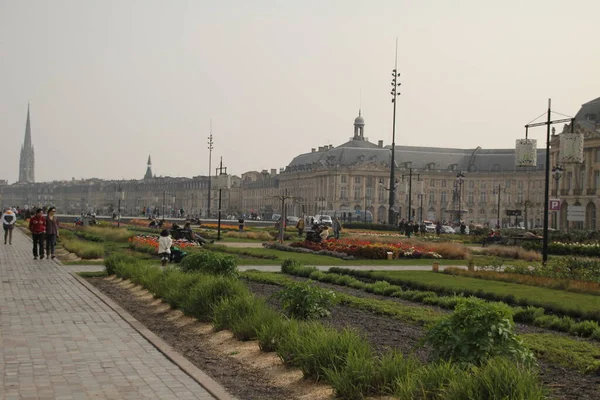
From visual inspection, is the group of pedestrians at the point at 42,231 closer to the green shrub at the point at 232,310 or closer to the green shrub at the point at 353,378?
the green shrub at the point at 232,310

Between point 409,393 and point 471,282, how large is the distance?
1228 centimetres

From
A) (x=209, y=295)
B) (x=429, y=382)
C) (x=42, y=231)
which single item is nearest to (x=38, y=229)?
(x=42, y=231)

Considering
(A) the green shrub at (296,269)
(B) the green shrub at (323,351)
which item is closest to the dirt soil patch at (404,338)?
(B) the green shrub at (323,351)

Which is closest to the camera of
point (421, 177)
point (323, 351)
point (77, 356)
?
point (323, 351)

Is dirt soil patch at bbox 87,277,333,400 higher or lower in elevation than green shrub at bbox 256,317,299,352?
lower

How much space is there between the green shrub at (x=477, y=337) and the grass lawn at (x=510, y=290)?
585 centimetres

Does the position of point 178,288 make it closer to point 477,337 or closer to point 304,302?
point 304,302

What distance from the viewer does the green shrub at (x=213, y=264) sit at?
1628cm

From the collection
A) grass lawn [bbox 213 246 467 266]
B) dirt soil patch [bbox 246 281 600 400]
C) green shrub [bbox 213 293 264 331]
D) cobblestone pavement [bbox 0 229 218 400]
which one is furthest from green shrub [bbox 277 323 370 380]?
grass lawn [bbox 213 246 467 266]

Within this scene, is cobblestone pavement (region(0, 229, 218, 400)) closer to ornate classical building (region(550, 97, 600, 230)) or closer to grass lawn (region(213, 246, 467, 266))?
grass lawn (region(213, 246, 467, 266))

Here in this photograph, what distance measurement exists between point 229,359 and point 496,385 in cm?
421

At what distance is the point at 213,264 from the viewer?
1634 cm

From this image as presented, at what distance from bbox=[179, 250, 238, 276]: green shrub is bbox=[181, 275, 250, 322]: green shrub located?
2.95m

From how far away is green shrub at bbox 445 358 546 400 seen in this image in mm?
6254
